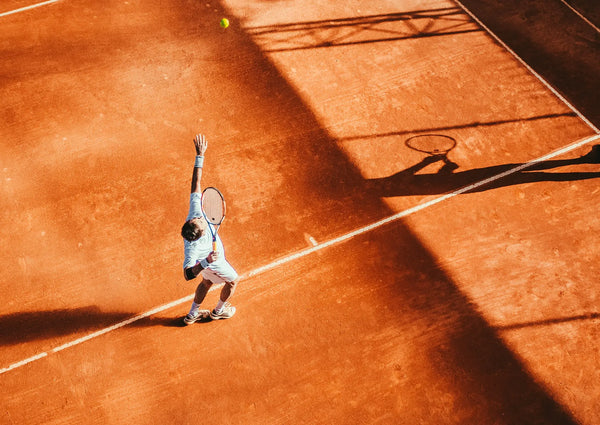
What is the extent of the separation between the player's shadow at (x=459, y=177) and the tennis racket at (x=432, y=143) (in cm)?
14

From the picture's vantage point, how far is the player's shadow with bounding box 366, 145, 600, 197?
8578 mm

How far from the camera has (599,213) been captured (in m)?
8.42

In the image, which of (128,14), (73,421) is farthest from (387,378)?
(128,14)

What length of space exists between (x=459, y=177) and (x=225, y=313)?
4.87m

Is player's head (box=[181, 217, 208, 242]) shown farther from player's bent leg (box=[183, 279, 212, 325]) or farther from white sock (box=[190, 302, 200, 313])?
white sock (box=[190, 302, 200, 313])

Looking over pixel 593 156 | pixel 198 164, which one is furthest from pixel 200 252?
pixel 593 156

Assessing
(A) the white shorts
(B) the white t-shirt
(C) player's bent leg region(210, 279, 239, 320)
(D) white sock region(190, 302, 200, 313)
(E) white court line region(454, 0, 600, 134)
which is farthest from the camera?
(E) white court line region(454, 0, 600, 134)

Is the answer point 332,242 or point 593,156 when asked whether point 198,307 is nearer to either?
point 332,242

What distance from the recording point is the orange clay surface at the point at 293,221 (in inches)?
253

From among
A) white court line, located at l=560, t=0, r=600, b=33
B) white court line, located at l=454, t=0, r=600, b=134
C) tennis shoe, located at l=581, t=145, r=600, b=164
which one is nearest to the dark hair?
tennis shoe, located at l=581, t=145, r=600, b=164

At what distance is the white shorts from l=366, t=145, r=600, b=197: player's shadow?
3.52 m

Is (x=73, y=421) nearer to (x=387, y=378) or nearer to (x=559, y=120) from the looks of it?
(x=387, y=378)

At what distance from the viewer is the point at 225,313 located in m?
6.79

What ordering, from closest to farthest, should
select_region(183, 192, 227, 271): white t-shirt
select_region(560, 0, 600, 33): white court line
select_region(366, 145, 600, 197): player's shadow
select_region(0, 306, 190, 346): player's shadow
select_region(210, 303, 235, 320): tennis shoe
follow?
select_region(183, 192, 227, 271): white t-shirt < select_region(0, 306, 190, 346): player's shadow < select_region(210, 303, 235, 320): tennis shoe < select_region(366, 145, 600, 197): player's shadow < select_region(560, 0, 600, 33): white court line
